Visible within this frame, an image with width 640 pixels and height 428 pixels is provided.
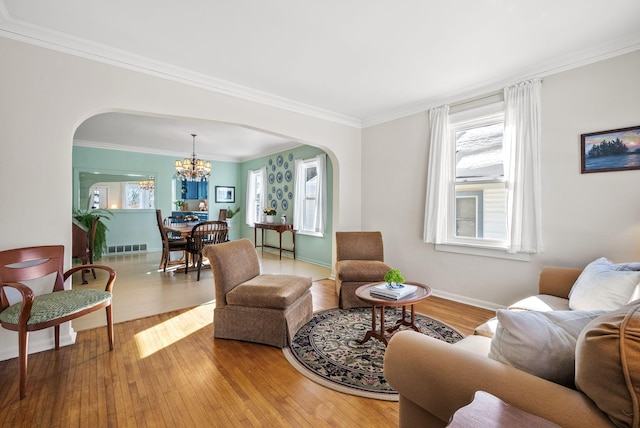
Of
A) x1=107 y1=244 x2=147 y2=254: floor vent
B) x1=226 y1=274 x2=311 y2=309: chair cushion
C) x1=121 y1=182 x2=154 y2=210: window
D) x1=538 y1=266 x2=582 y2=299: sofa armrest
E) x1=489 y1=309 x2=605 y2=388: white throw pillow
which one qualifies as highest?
x1=121 y1=182 x2=154 y2=210: window

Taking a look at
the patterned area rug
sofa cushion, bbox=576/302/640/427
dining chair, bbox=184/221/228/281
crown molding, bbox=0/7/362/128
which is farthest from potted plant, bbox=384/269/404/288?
dining chair, bbox=184/221/228/281

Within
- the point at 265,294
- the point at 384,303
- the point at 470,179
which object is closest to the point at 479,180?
the point at 470,179

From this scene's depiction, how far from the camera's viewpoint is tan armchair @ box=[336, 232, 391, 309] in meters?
3.39

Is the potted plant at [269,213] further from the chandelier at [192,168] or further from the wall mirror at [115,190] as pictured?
the wall mirror at [115,190]

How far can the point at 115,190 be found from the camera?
689cm

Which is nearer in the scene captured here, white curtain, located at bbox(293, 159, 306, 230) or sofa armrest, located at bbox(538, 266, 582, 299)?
sofa armrest, located at bbox(538, 266, 582, 299)

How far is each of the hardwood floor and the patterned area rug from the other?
89 mm

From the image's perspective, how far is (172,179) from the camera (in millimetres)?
7645

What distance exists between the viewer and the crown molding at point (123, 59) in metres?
2.32

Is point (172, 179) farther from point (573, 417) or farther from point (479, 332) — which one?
point (573, 417)

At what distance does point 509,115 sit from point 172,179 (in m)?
7.37

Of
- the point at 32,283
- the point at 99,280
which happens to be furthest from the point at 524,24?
the point at 99,280

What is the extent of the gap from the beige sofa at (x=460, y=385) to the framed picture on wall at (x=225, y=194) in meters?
8.02

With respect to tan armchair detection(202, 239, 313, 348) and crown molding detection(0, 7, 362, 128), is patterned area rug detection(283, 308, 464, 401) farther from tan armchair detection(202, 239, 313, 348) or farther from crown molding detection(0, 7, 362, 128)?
crown molding detection(0, 7, 362, 128)
